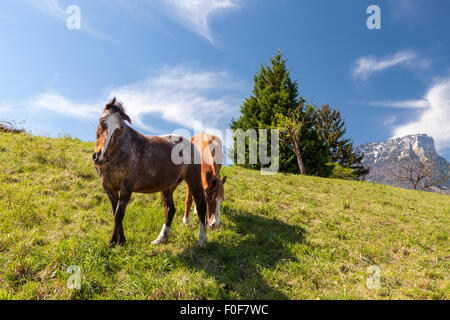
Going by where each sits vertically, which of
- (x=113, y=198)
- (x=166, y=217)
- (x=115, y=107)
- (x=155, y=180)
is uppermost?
(x=115, y=107)

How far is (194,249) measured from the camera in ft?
14.5

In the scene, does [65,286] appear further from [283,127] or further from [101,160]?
[283,127]

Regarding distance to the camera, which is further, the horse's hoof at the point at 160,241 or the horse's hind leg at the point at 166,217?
the horse's hind leg at the point at 166,217

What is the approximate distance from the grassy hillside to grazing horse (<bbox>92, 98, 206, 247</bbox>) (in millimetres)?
614

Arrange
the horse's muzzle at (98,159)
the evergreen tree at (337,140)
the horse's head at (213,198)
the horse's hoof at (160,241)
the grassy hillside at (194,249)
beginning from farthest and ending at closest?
1. the evergreen tree at (337,140)
2. the horse's head at (213,198)
3. the horse's hoof at (160,241)
4. the horse's muzzle at (98,159)
5. the grassy hillside at (194,249)

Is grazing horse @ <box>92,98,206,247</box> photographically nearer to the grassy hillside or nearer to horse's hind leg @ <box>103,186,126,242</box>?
horse's hind leg @ <box>103,186,126,242</box>

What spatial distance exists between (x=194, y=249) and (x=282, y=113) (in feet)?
76.5

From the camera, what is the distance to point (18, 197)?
222 inches

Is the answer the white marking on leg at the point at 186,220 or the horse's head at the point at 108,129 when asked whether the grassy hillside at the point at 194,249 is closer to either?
the white marking on leg at the point at 186,220

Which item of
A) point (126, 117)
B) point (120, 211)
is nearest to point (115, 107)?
point (126, 117)

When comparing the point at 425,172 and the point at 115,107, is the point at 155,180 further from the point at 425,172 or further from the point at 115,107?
the point at 425,172

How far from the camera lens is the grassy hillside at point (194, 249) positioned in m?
3.25

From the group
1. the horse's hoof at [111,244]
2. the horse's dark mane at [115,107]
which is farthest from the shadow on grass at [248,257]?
the horse's dark mane at [115,107]
